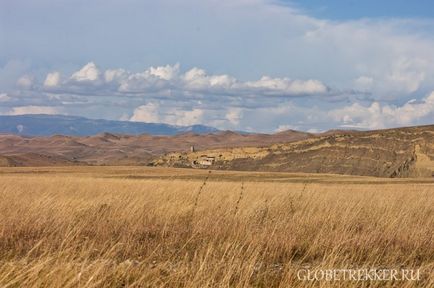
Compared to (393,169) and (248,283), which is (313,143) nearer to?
(393,169)

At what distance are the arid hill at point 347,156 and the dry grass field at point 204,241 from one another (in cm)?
6634

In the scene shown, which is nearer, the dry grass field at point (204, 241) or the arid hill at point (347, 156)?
the dry grass field at point (204, 241)

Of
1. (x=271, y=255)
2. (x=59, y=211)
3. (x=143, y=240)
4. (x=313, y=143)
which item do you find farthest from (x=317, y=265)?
(x=313, y=143)

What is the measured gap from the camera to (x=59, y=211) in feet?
33.0

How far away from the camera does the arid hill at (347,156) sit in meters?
78.1

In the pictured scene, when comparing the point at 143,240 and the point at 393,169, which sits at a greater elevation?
the point at 143,240

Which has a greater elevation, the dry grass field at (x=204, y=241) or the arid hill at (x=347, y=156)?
the dry grass field at (x=204, y=241)

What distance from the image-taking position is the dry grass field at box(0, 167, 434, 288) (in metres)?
5.55

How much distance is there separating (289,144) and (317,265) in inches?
3496

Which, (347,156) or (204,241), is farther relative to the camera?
(347,156)

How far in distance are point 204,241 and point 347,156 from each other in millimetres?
78534

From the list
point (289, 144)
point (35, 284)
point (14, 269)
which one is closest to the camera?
point (35, 284)

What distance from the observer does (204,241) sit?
7.66 meters

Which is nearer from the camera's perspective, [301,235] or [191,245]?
[191,245]
